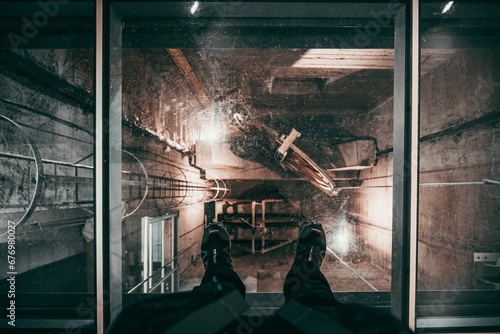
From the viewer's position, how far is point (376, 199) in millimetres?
1968

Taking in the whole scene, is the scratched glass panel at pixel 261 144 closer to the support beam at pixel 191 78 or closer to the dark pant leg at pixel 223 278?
the support beam at pixel 191 78

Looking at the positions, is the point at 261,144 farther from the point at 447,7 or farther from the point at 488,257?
the point at 488,257

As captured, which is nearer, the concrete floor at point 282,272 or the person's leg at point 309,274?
the person's leg at point 309,274

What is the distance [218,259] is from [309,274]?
21.5 inches

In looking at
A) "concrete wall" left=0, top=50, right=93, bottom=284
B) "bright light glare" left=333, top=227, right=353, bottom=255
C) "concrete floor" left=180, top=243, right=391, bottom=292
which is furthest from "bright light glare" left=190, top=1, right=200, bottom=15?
"bright light glare" left=333, top=227, right=353, bottom=255

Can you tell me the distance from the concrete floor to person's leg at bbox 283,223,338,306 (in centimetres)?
26

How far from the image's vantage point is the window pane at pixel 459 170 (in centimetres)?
171

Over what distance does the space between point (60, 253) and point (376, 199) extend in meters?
2.05

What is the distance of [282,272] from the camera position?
198 centimetres

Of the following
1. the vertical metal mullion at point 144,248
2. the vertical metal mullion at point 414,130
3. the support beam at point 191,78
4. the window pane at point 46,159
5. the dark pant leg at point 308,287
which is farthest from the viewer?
the vertical metal mullion at point 144,248

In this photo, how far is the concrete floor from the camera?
195 centimetres

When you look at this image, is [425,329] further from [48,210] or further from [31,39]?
[31,39]

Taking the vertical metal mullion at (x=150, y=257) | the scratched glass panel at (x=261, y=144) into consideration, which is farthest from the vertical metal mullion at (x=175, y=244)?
the vertical metal mullion at (x=150, y=257)

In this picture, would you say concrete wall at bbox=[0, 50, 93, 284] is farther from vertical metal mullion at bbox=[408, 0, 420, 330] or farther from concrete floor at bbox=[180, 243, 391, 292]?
vertical metal mullion at bbox=[408, 0, 420, 330]
